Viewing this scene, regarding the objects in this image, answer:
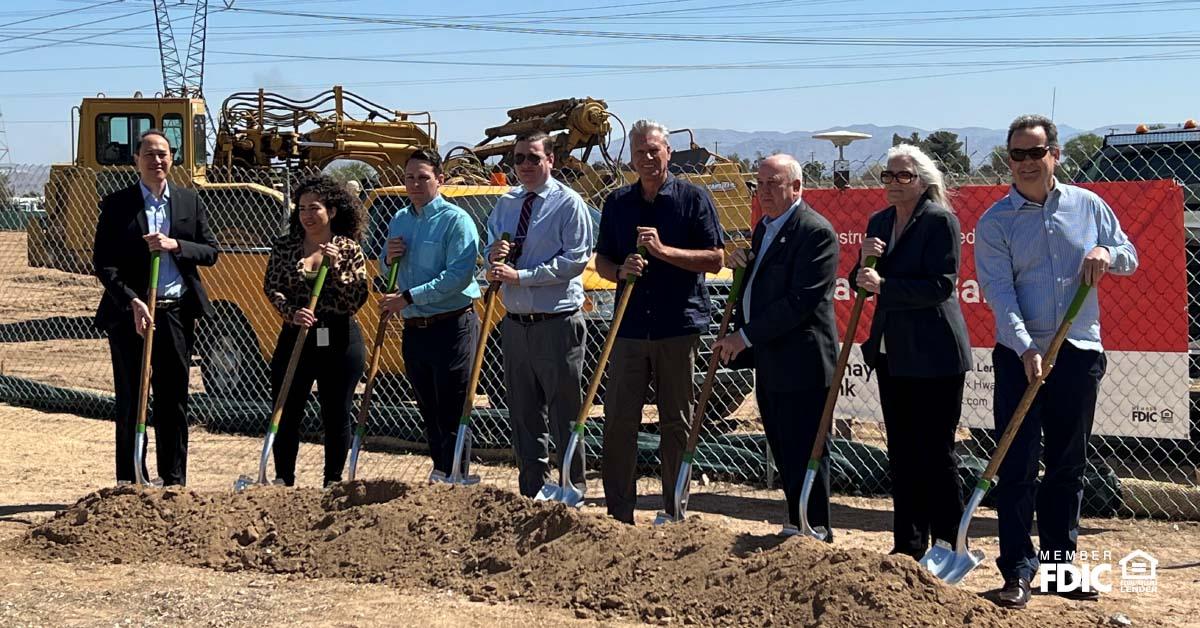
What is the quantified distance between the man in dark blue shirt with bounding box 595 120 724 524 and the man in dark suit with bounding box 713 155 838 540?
1.22ft

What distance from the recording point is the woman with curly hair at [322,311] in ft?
24.3

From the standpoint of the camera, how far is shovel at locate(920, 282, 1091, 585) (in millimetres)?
5453

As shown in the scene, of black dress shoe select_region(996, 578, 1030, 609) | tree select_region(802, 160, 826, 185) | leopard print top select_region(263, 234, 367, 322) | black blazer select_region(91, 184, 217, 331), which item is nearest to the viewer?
black dress shoe select_region(996, 578, 1030, 609)

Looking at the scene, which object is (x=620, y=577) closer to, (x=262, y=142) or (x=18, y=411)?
(x=18, y=411)

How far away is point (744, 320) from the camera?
6.37 m

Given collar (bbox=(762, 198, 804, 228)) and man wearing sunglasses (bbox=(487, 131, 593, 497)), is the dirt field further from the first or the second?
collar (bbox=(762, 198, 804, 228))

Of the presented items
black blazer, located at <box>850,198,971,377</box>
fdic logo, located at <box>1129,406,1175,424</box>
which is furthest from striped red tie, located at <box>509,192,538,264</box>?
fdic logo, located at <box>1129,406,1175,424</box>

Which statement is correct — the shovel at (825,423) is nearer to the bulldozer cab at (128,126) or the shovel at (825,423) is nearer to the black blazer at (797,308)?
the black blazer at (797,308)

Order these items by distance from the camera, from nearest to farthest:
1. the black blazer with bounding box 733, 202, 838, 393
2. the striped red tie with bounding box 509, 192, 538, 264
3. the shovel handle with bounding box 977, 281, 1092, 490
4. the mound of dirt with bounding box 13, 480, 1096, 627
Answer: the mound of dirt with bounding box 13, 480, 1096, 627, the shovel handle with bounding box 977, 281, 1092, 490, the black blazer with bounding box 733, 202, 838, 393, the striped red tie with bounding box 509, 192, 538, 264

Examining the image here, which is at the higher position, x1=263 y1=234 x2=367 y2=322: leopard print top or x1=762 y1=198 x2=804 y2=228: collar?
x1=762 y1=198 x2=804 y2=228: collar

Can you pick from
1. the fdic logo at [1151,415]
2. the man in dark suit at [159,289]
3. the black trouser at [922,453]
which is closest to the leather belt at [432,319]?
the man in dark suit at [159,289]

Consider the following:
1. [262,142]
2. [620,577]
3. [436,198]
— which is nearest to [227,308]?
[436,198]

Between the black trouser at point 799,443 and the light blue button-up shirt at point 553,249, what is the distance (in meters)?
1.21

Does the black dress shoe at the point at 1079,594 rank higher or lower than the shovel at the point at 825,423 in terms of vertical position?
lower
